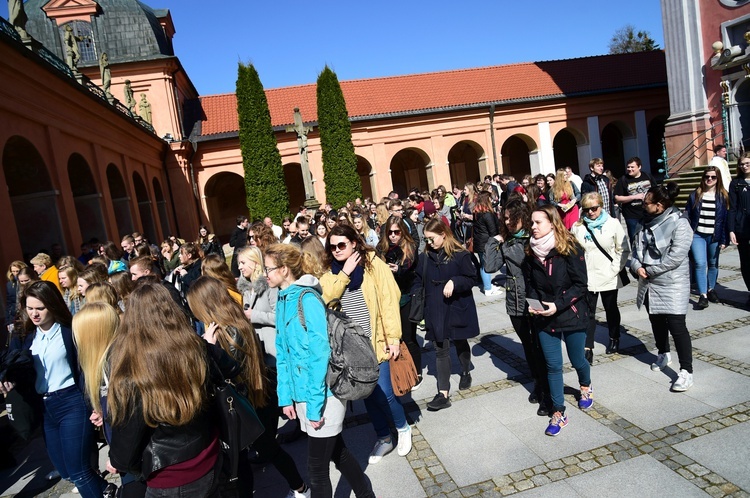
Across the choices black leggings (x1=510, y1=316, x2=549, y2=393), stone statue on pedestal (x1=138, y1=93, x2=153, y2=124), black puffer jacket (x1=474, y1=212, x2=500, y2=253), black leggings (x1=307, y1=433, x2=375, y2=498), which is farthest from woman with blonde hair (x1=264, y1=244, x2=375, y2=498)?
stone statue on pedestal (x1=138, y1=93, x2=153, y2=124)

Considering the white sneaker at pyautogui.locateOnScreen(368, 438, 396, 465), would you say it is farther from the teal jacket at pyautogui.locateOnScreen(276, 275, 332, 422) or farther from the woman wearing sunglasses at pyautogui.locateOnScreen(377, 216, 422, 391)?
the teal jacket at pyautogui.locateOnScreen(276, 275, 332, 422)

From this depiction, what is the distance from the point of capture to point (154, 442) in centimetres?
244

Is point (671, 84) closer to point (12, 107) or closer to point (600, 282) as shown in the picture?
point (600, 282)

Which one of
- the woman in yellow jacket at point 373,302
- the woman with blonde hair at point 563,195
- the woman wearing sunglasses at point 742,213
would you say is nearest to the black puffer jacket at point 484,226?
the woman with blonde hair at point 563,195

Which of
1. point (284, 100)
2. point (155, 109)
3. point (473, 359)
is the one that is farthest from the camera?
point (284, 100)

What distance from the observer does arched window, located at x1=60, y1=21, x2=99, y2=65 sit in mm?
22922

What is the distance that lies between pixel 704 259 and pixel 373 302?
5.12 m

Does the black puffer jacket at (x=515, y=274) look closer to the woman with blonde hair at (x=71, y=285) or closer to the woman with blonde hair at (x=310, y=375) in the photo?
the woman with blonde hair at (x=310, y=375)

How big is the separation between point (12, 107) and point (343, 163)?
15.9 m

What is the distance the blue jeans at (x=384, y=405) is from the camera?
156 inches

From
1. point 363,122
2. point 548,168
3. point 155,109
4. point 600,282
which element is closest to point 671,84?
point 548,168

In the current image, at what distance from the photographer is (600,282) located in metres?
5.25

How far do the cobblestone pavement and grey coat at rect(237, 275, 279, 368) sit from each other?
101 cm

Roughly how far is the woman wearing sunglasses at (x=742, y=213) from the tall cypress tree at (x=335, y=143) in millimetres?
18743
